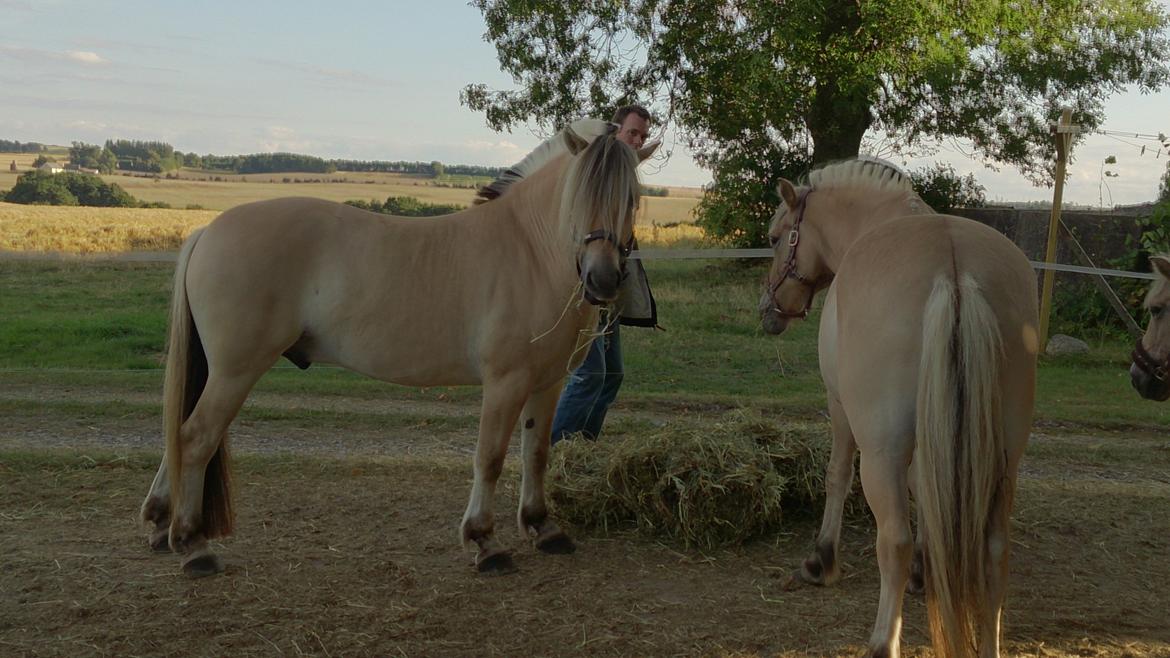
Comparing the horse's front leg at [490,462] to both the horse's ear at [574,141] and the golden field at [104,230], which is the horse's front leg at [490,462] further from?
the golden field at [104,230]

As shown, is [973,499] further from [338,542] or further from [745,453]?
[338,542]

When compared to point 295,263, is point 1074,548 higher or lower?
lower

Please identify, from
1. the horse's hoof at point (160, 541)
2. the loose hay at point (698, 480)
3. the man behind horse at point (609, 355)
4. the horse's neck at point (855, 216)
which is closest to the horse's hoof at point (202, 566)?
the horse's hoof at point (160, 541)

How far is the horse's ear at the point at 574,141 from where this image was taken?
3896mm

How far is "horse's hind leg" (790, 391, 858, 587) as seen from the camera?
406 centimetres

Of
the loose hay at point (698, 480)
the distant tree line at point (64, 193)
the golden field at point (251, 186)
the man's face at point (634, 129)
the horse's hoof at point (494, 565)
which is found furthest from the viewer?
the distant tree line at point (64, 193)

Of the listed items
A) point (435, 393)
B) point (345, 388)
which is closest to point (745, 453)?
point (435, 393)

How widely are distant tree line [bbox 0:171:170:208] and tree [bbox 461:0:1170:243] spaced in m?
19.3

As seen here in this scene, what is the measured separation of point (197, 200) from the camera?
30.5 metres

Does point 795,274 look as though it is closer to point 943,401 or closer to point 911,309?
point 911,309

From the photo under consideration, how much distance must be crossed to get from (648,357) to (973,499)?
7.63 meters

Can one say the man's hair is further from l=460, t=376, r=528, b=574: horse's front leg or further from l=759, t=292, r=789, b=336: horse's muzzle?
l=460, t=376, r=528, b=574: horse's front leg

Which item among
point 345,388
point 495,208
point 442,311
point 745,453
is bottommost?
point 345,388

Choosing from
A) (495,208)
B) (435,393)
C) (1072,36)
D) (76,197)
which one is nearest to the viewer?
(495,208)
